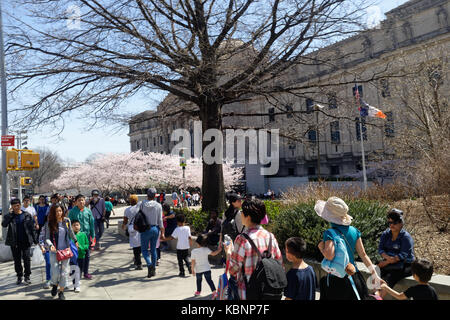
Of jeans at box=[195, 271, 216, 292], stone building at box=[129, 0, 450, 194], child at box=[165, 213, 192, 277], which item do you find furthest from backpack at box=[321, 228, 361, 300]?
stone building at box=[129, 0, 450, 194]

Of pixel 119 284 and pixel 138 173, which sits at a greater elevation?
pixel 138 173

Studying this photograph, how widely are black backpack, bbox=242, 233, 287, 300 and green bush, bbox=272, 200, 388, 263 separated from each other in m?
3.46

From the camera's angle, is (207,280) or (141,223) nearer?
(207,280)

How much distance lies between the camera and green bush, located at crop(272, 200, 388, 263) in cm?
649

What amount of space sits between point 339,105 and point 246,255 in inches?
360

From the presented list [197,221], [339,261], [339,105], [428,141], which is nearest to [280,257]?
[339,261]

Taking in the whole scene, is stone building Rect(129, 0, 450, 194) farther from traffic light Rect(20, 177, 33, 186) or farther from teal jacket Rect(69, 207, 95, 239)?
traffic light Rect(20, 177, 33, 186)

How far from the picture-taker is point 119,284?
22.5 ft

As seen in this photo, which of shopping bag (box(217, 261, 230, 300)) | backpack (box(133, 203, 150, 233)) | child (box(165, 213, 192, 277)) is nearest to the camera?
shopping bag (box(217, 261, 230, 300))

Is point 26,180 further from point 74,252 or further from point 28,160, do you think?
point 74,252

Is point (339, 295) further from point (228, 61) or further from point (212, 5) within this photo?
point (212, 5)

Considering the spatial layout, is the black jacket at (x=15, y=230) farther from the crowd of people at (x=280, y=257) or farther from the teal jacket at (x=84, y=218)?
the teal jacket at (x=84, y=218)

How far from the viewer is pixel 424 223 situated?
30.8ft

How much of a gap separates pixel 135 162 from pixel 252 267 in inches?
1824
